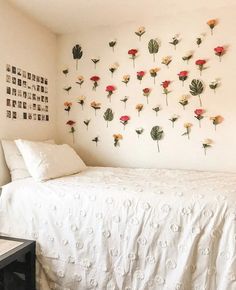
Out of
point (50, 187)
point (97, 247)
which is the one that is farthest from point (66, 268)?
point (50, 187)

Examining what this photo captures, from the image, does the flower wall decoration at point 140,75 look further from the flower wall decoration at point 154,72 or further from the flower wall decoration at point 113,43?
the flower wall decoration at point 113,43

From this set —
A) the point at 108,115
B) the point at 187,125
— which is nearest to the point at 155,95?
the point at 187,125

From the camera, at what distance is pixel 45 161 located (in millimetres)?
2127

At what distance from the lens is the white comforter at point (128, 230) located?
1447 millimetres

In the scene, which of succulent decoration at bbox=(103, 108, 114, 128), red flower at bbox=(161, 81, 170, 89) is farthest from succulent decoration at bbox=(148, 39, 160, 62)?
succulent decoration at bbox=(103, 108, 114, 128)

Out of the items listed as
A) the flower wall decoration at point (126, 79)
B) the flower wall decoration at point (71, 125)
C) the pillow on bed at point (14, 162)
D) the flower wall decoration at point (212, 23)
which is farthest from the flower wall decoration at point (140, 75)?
the pillow on bed at point (14, 162)

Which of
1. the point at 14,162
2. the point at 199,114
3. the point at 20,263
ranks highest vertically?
the point at 199,114

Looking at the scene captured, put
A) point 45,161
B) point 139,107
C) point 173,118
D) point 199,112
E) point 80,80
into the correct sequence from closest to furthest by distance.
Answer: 1. point 45,161
2. point 199,112
3. point 173,118
4. point 139,107
5. point 80,80

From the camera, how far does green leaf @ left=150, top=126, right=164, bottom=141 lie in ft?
8.91

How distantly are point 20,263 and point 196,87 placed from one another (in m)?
2.09

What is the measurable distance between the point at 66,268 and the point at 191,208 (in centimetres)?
90

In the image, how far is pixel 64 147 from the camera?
255 centimetres

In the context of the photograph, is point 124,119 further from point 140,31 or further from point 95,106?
point 140,31

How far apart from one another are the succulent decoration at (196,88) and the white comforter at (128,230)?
3.13 feet
